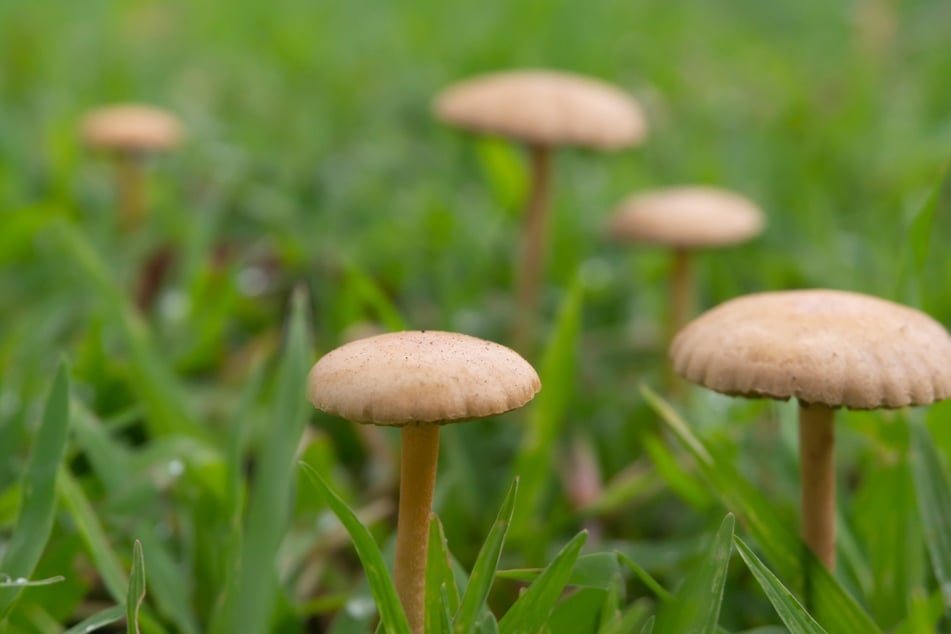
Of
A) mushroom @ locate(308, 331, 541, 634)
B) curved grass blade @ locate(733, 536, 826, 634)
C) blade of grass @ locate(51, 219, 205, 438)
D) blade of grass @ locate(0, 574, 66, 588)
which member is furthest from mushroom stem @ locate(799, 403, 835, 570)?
blade of grass @ locate(51, 219, 205, 438)

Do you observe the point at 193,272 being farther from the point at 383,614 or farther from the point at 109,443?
the point at 383,614

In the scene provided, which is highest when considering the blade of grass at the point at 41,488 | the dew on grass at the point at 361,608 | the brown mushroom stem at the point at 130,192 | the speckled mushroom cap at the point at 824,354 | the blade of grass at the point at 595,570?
Result: the speckled mushroom cap at the point at 824,354

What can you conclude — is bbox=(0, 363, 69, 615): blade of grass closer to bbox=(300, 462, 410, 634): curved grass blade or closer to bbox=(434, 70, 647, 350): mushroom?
bbox=(300, 462, 410, 634): curved grass blade

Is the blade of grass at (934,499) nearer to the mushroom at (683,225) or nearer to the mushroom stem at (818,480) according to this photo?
the mushroom stem at (818,480)

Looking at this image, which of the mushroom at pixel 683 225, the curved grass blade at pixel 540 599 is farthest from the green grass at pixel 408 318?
the mushroom at pixel 683 225

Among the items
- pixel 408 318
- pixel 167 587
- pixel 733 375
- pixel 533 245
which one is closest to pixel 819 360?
pixel 733 375
